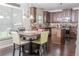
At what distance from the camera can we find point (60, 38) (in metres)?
5.14

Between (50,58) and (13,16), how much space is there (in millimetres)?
1408

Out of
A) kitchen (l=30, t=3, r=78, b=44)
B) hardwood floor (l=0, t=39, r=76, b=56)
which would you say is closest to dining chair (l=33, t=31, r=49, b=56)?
hardwood floor (l=0, t=39, r=76, b=56)

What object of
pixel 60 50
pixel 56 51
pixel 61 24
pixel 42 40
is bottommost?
pixel 60 50

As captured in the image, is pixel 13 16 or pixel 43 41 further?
pixel 43 41

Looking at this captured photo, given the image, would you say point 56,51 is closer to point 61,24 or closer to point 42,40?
point 42,40

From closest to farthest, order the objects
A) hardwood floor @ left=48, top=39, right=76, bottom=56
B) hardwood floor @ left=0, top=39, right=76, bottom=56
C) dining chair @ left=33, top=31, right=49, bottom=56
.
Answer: hardwood floor @ left=0, top=39, right=76, bottom=56, hardwood floor @ left=48, top=39, right=76, bottom=56, dining chair @ left=33, top=31, right=49, bottom=56

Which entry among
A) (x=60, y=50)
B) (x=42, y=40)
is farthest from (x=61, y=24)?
(x=42, y=40)

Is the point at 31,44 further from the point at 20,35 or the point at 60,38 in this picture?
the point at 60,38

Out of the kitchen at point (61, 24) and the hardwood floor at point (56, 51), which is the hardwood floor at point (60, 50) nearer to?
the hardwood floor at point (56, 51)

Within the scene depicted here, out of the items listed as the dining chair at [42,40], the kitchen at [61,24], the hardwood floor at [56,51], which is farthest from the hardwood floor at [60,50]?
the kitchen at [61,24]

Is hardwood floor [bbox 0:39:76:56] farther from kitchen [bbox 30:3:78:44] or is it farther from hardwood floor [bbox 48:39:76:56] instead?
kitchen [bbox 30:3:78:44]

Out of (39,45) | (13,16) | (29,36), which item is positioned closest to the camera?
(13,16)

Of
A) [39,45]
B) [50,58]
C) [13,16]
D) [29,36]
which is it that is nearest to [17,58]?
[50,58]

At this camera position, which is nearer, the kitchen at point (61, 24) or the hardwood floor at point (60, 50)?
the hardwood floor at point (60, 50)
